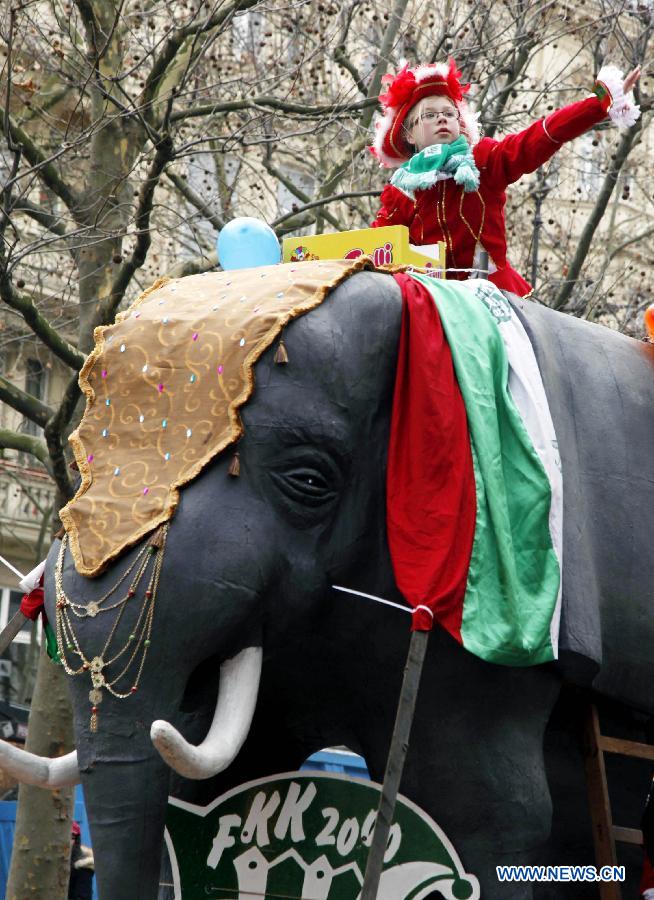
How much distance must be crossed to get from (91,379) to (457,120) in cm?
168

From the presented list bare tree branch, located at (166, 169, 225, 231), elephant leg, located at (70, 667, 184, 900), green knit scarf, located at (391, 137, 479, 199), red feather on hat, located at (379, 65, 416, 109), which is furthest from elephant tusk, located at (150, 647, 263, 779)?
bare tree branch, located at (166, 169, 225, 231)

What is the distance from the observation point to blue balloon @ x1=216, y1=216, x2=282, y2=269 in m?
5.07

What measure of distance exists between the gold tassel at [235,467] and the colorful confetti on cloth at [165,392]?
5 centimetres

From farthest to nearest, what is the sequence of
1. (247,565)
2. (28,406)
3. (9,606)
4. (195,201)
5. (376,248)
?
(9,606) → (195,201) → (28,406) → (376,248) → (247,565)

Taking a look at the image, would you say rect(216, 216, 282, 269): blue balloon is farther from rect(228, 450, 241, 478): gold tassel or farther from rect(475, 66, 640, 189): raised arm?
rect(228, 450, 241, 478): gold tassel

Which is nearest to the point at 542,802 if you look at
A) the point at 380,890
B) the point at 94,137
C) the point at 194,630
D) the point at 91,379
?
the point at 380,890

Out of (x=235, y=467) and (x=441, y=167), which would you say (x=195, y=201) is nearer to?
(x=441, y=167)

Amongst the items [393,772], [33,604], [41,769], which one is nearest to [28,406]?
[33,604]

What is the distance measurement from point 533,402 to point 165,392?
1.08 meters

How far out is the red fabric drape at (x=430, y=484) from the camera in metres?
4.25

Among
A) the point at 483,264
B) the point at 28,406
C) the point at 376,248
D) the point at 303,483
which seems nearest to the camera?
the point at 303,483

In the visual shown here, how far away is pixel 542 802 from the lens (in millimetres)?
4449

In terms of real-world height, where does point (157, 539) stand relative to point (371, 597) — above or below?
above

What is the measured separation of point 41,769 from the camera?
4367mm
